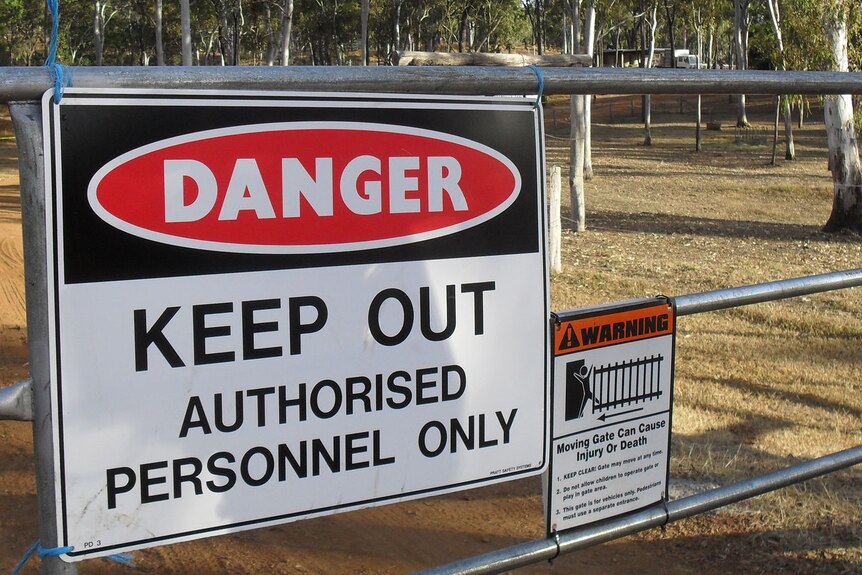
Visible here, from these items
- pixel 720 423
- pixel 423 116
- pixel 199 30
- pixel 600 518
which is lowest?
pixel 720 423

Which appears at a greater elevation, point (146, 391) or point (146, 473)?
point (146, 391)

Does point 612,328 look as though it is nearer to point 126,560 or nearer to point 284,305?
point 284,305

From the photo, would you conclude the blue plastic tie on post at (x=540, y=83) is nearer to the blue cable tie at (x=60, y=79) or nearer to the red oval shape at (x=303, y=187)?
the red oval shape at (x=303, y=187)

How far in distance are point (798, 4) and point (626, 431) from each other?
16.1 meters

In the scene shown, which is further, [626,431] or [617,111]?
[617,111]

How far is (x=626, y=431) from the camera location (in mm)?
2273

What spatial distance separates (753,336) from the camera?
28.7 ft

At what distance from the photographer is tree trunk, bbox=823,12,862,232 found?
16.3m

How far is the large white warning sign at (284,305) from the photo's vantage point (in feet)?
5.22

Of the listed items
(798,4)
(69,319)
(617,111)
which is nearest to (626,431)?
(69,319)

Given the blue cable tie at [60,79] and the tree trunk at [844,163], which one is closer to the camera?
the blue cable tie at [60,79]

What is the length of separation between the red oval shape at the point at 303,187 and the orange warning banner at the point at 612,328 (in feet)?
1.06

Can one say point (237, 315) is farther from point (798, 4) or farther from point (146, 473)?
point (798, 4)

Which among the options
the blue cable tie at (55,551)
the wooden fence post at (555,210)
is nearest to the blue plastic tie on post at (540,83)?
the blue cable tie at (55,551)
